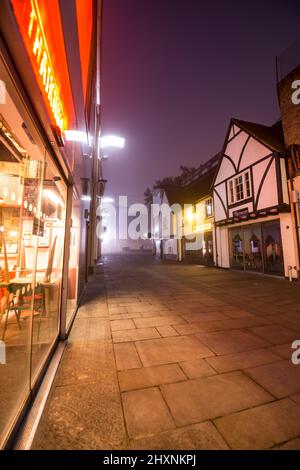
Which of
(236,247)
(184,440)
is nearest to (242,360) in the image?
(184,440)

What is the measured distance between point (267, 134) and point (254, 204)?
4166 millimetres

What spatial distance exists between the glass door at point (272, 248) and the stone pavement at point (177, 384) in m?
5.51

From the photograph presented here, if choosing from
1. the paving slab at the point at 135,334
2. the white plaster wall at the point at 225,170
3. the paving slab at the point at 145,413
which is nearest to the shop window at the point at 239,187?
the white plaster wall at the point at 225,170

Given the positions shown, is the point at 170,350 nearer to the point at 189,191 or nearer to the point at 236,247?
the point at 236,247

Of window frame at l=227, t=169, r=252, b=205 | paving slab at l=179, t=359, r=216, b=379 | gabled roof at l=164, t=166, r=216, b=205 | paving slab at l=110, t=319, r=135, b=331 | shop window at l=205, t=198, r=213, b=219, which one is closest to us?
paving slab at l=179, t=359, r=216, b=379

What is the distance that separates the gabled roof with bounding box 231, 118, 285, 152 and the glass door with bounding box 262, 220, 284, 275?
12.0 feet

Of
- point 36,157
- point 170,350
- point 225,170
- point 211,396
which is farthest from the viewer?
point 225,170

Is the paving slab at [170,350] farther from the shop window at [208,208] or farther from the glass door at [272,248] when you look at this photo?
the shop window at [208,208]

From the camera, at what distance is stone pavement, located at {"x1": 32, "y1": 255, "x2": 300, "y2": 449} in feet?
5.31

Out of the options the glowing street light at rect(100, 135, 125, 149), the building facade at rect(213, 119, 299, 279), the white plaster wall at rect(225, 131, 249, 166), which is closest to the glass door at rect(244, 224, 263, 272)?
the building facade at rect(213, 119, 299, 279)

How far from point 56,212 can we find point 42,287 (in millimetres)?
1651

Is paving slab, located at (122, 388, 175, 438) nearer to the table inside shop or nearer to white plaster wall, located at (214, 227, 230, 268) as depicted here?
the table inside shop

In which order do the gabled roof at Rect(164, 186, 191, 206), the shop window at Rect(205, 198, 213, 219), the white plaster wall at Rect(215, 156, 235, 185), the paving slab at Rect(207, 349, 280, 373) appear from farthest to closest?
the gabled roof at Rect(164, 186, 191, 206) < the shop window at Rect(205, 198, 213, 219) < the white plaster wall at Rect(215, 156, 235, 185) < the paving slab at Rect(207, 349, 280, 373)

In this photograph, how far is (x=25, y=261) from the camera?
215 inches
